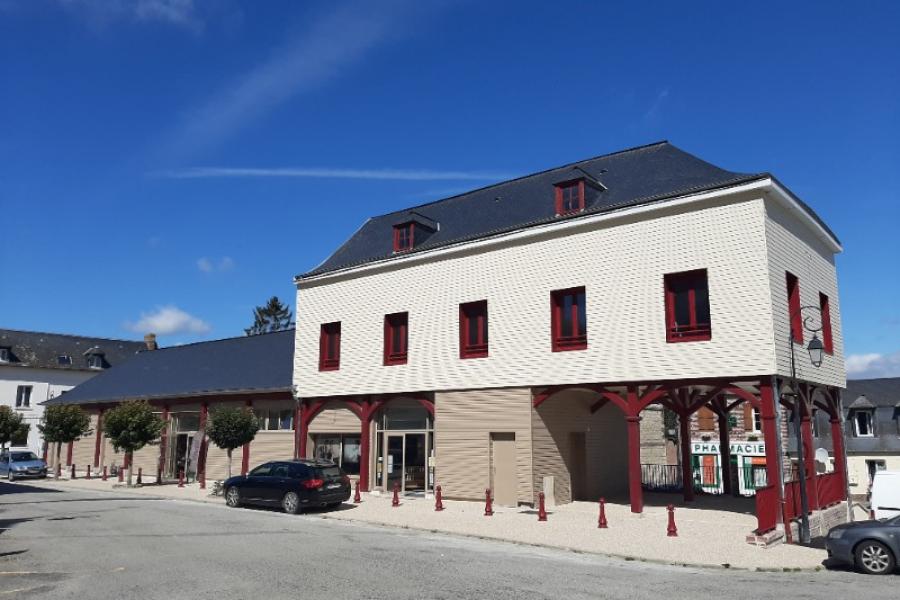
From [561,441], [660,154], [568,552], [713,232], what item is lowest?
[568,552]

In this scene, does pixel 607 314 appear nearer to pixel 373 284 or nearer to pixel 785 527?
pixel 785 527

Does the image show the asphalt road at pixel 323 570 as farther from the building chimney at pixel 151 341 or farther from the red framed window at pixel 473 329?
the building chimney at pixel 151 341

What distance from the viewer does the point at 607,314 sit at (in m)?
19.5

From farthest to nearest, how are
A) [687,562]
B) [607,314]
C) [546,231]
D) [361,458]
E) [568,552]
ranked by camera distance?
[361,458], [546,231], [607,314], [568,552], [687,562]

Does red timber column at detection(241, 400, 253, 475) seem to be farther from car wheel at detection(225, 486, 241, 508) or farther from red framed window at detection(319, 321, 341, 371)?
car wheel at detection(225, 486, 241, 508)

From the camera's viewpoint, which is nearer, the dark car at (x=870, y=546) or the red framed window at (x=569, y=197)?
the dark car at (x=870, y=546)

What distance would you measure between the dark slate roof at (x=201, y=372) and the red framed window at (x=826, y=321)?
62.3 feet

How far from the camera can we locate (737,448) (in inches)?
Result: 1420

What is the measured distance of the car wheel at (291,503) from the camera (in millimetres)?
19328

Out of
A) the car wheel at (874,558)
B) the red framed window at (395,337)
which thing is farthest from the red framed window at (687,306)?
the red framed window at (395,337)

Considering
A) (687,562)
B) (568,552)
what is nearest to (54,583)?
(568,552)

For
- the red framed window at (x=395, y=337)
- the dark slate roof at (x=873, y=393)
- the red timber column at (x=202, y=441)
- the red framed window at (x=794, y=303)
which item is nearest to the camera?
the red framed window at (x=794, y=303)

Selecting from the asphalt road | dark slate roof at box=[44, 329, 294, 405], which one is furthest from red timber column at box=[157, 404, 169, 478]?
the asphalt road

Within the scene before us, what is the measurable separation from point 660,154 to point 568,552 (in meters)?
13.0
